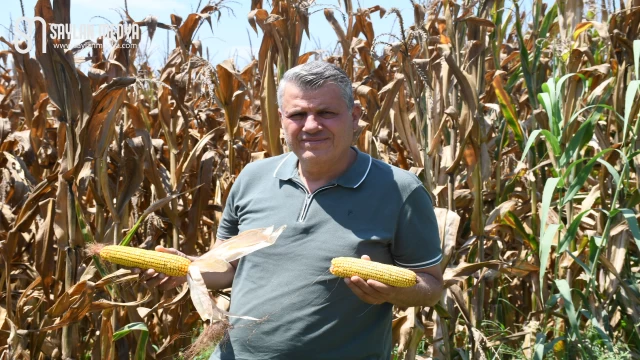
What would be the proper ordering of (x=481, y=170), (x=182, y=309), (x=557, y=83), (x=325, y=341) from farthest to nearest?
(x=182, y=309) < (x=481, y=170) < (x=557, y=83) < (x=325, y=341)

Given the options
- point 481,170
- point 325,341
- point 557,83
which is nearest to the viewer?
point 325,341

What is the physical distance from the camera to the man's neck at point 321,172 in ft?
8.15

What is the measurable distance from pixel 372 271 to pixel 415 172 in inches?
65.0

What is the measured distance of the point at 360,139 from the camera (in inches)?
154

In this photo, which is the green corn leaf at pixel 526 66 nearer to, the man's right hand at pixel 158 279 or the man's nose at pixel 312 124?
the man's nose at pixel 312 124

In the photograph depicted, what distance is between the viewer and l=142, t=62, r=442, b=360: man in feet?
7.81

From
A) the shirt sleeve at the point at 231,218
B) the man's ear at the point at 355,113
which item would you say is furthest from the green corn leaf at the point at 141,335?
the man's ear at the point at 355,113

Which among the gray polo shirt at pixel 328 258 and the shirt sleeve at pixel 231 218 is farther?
the shirt sleeve at pixel 231 218

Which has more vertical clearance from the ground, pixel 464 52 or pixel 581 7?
pixel 581 7

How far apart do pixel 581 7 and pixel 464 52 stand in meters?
0.80

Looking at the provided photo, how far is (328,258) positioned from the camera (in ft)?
7.83

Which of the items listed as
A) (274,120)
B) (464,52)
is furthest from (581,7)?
(274,120)

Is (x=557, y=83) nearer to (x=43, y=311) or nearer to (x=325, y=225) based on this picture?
(x=325, y=225)

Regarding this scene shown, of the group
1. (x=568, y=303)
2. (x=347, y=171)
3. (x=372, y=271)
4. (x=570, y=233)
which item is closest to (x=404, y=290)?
(x=372, y=271)
